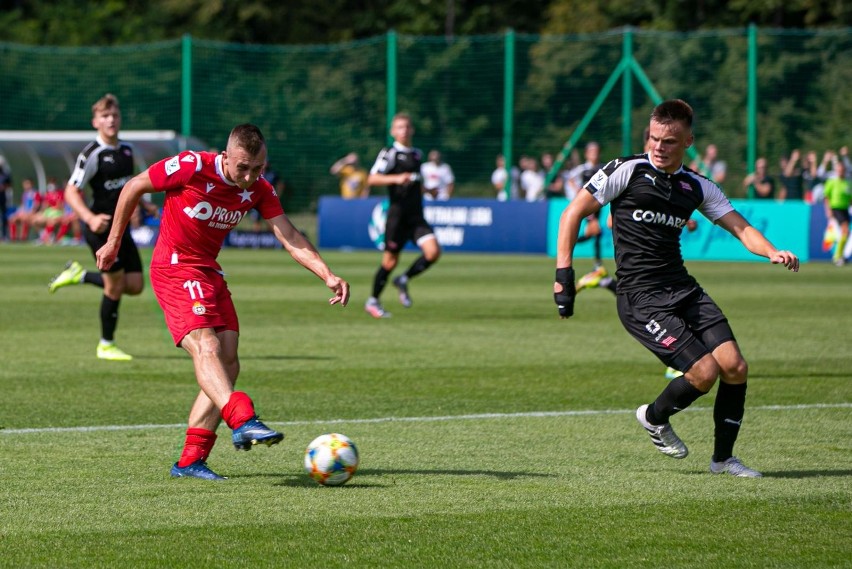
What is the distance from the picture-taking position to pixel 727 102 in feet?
106

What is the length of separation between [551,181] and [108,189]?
20916 millimetres

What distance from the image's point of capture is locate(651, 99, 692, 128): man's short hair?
7207mm

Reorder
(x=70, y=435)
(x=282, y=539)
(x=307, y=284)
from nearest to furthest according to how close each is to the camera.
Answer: (x=282, y=539), (x=70, y=435), (x=307, y=284)

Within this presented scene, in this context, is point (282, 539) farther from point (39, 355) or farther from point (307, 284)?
point (307, 284)

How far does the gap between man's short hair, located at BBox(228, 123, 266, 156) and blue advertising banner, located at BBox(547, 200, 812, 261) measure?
69.4 feet

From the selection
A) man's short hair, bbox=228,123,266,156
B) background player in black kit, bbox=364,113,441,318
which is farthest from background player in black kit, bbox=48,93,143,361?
man's short hair, bbox=228,123,266,156

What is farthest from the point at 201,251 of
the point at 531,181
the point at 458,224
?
the point at 531,181

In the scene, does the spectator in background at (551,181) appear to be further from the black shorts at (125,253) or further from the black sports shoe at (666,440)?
the black sports shoe at (666,440)

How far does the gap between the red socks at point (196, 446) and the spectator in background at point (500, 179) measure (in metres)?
25.4

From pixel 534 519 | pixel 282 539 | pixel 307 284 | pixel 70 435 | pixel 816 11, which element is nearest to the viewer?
pixel 282 539

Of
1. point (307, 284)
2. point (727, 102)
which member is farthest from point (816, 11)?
point (307, 284)

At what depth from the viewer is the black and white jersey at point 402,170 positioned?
16797mm

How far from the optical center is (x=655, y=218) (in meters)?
7.39

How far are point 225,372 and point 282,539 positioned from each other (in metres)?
1.31
